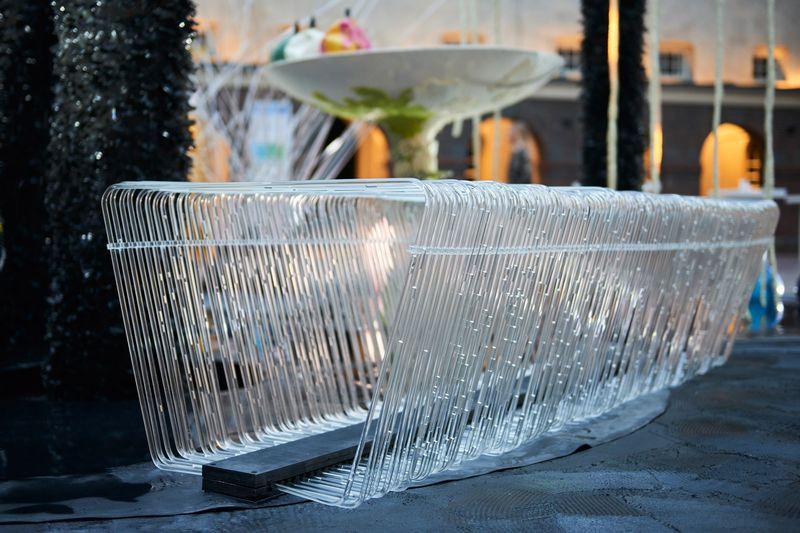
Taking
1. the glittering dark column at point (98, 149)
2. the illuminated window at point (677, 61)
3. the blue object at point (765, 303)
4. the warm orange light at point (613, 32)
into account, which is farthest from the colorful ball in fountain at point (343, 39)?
the illuminated window at point (677, 61)

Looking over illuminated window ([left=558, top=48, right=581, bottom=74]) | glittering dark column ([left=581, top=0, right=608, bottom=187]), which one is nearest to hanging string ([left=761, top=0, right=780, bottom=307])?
glittering dark column ([left=581, top=0, right=608, bottom=187])

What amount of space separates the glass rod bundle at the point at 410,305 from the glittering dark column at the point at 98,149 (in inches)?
29.4

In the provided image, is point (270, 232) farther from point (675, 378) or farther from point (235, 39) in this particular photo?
point (235, 39)

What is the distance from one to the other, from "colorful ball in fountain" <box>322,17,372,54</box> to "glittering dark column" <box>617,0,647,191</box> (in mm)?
3180

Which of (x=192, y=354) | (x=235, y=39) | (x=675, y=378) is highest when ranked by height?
(x=235, y=39)

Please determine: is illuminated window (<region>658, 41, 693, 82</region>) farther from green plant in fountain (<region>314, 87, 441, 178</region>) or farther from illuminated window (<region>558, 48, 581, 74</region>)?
green plant in fountain (<region>314, 87, 441, 178</region>)

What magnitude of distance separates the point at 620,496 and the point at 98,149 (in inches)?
125

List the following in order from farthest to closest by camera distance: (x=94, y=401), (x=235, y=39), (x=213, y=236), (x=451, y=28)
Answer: (x=451, y=28) → (x=235, y=39) → (x=94, y=401) → (x=213, y=236)

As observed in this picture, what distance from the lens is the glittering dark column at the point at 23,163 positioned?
6.00m

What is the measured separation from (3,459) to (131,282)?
88 cm

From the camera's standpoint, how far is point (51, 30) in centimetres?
614

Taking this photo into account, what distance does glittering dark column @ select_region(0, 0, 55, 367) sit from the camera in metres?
6.00

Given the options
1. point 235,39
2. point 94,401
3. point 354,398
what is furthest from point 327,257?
point 235,39

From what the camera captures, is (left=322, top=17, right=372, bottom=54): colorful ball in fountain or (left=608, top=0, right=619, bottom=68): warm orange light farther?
(left=608, top=0, right=619, bottom=68): warm orange light
